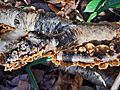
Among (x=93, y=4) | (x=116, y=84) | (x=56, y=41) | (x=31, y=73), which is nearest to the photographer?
(x=56, y=41)

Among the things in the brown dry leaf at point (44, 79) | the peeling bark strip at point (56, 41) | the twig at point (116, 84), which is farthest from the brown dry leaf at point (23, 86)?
the twig at point (116, 84)

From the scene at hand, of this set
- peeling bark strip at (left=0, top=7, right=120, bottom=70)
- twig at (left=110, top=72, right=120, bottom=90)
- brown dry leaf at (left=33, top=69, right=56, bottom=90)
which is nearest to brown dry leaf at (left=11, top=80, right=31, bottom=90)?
brown dry leaf at (left=33, top=69, right=56, bottom=90)

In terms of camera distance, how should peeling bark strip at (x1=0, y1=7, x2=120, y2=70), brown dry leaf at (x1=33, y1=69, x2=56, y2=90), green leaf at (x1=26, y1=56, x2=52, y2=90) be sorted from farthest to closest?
brown dry leaf at (x1=33, y1=69, x2=56, y2=90) < green leaf at (x1=26, y1=56, x2=52, y2=90) < peeling bark strip at (x1=0, y1=7, x2=120, y2=70)

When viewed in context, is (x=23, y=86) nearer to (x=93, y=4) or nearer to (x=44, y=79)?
(x=44, y=79)

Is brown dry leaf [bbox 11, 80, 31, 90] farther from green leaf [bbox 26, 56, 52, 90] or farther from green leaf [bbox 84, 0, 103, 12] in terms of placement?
green leaf [bbox 84, 0, 103, 12]

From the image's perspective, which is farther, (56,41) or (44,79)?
(44,79)

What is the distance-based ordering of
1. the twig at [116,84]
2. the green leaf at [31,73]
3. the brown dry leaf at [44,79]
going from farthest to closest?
the brown dry leaf at [44,79] → the green leaf at [31,73] → the twig at [116,84]

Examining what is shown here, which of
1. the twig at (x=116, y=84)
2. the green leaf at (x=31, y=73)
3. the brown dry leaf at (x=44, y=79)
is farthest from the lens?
the brown dry leaf at (x=44, y=79)

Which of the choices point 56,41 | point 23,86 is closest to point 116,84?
point 56,41

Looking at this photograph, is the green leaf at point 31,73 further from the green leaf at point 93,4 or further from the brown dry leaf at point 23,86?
the green leaf at point 93,4
